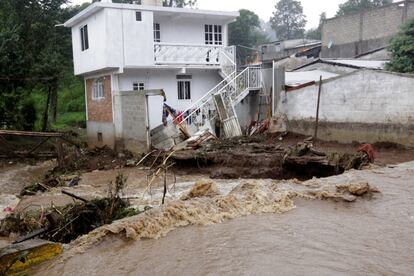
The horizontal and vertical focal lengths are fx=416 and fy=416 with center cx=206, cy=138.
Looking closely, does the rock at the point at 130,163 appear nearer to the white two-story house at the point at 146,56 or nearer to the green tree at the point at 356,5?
the white two-story house at the point at 146,56

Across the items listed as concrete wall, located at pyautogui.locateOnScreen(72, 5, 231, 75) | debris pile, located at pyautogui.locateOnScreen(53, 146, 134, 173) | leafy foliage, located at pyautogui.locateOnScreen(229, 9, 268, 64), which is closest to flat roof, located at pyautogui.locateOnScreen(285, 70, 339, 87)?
concrete wall, located at pyautogui.locateOnScreen(72, 5, 231, 75)

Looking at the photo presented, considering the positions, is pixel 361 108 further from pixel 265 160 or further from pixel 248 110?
pixel 248 110

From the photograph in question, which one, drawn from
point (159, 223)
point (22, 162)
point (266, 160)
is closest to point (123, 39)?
point (22, 162)

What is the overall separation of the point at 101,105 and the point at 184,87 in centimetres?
455

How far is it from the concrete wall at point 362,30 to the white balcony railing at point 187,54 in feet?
50.2

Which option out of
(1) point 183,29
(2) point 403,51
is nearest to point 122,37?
(1) point 183,29

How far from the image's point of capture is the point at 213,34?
920 inches

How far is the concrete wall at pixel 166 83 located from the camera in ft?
68.6

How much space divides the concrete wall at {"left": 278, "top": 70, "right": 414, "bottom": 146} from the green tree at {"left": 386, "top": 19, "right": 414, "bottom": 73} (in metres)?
3.43

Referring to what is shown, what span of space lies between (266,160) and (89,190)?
6.04 m

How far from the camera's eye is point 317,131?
58.5ft

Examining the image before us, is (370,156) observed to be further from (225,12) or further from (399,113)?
(225,12)

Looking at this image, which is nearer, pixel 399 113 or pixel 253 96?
pixel 399 113

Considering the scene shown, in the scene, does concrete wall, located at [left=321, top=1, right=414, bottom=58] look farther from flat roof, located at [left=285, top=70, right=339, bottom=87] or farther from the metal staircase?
the metal staircase
